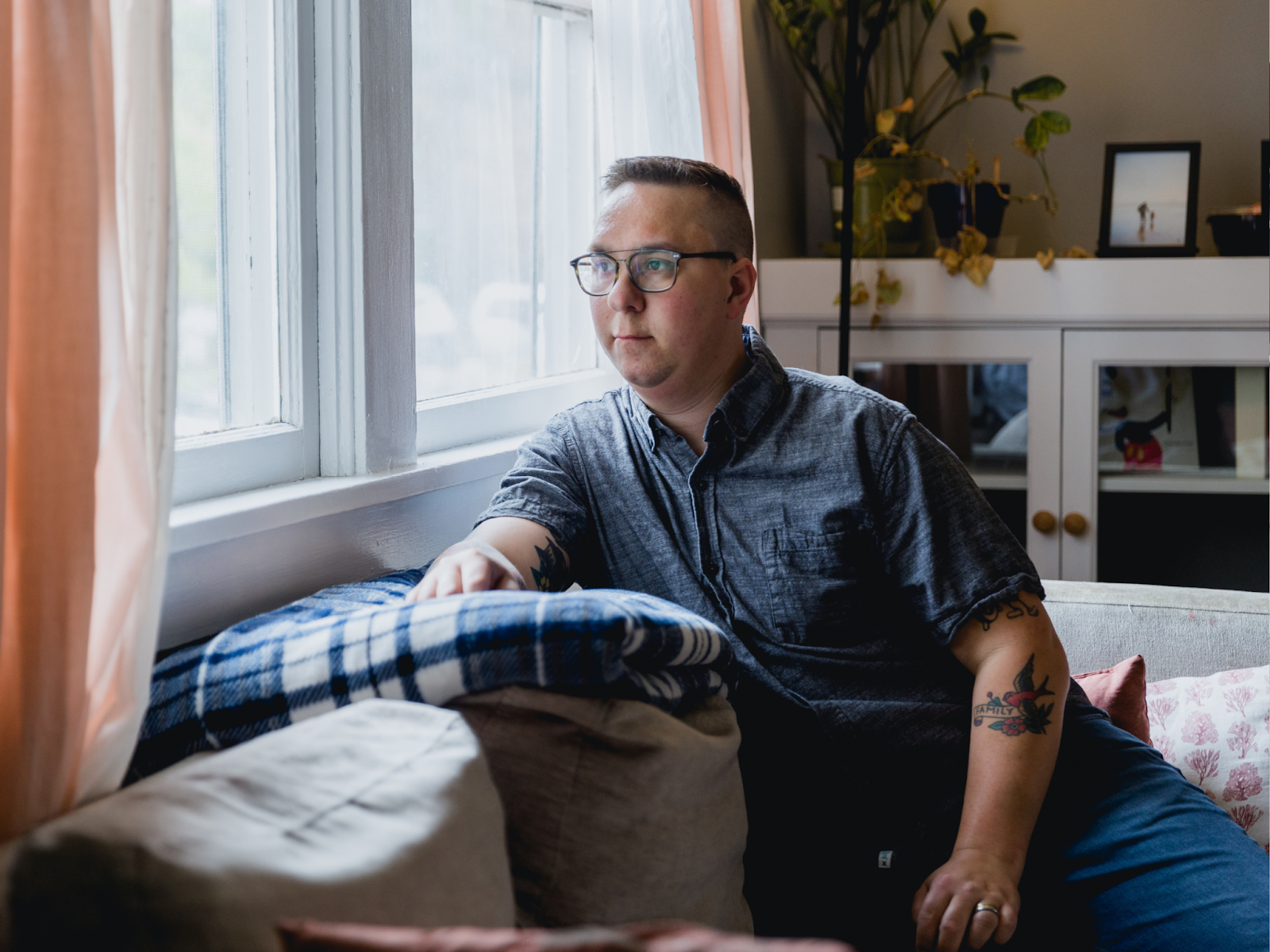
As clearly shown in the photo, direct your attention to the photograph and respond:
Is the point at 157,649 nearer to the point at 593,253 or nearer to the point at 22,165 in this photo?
the point at 22,165

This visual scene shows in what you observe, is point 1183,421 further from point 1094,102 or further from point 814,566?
point 814,566

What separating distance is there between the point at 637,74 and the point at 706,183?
0.54 meters

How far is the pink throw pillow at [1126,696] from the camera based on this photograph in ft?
4.83

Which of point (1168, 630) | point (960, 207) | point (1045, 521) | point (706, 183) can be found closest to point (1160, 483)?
point (1045, 521)

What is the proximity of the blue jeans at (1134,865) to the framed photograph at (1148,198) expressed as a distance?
4.96 feet

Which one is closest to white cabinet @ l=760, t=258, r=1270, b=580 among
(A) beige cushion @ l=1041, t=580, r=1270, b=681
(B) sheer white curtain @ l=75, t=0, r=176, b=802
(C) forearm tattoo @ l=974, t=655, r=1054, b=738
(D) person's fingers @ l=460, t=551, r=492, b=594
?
(A) beige cushion @ l=1041, t=580, r=1270, b=681

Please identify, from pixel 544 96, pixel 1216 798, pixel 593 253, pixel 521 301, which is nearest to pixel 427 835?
pixel 593 253

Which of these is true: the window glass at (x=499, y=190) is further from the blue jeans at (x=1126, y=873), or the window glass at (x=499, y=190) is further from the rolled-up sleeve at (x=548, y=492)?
the blue jeans at (x=1126, y=873)

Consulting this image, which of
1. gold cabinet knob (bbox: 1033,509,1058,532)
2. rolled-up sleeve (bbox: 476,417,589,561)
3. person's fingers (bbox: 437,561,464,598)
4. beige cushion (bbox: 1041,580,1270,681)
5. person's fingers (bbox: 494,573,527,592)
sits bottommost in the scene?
beige cushion (bbox: 1041,580,1270,681)

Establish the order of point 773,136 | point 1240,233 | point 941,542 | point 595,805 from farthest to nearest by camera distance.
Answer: point 773,136, point 1240,233, point 941,542, point 595,805

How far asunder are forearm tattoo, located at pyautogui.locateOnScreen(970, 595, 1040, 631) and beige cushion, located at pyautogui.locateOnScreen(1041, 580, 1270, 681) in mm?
425

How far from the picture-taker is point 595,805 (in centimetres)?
88

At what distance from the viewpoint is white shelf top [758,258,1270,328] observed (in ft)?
7.56

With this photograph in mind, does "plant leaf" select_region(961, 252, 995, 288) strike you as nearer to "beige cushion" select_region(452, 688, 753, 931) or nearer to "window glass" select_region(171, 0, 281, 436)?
"window glass" select_region(171, 0, 281, 436)
